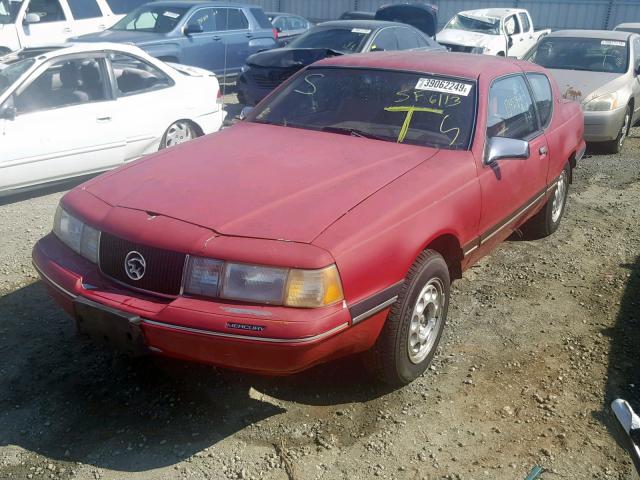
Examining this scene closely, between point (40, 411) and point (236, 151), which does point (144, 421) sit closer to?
point (40, 411)

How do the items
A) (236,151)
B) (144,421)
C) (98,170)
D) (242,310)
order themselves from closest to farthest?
(242,310) → (144,421) → (236,151) → (98,170)

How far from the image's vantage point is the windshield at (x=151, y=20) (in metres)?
10.8

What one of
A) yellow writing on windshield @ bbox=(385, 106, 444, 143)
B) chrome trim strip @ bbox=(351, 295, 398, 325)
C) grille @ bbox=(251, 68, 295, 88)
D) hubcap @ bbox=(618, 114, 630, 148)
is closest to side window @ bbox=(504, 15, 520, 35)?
hubcap @ bbox=(618, 114, 630, 148)

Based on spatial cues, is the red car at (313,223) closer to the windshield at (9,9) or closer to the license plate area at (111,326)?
the license plate area at (111,326)

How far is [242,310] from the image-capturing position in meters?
2.72

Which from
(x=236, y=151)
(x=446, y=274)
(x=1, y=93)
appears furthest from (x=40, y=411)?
(x=1, y=93)

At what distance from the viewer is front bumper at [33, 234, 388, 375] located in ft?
8.80

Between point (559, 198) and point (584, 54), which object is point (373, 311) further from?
point (584, 54)

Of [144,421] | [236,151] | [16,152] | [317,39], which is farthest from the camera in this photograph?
[317,39]

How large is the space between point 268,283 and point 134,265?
25.1 inches

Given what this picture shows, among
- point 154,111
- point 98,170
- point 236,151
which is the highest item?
point 236,151

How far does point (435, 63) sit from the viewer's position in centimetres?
435

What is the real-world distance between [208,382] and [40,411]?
0.80 m

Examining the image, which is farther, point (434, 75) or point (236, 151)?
point (434, 75)
